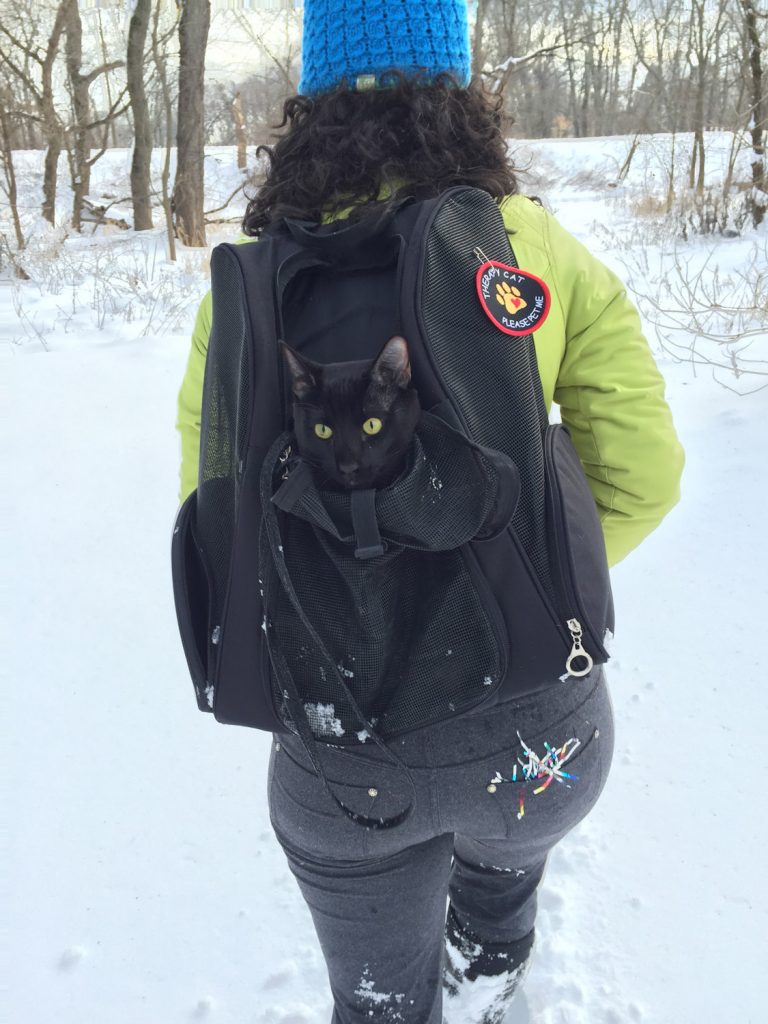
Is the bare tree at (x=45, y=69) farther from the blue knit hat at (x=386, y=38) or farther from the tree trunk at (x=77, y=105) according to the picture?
the blue knit hat at (x=386, y=38)

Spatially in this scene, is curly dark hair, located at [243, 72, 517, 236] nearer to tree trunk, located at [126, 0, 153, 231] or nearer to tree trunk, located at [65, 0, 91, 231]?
tree trunk, located at [65, 0, 91, 231]

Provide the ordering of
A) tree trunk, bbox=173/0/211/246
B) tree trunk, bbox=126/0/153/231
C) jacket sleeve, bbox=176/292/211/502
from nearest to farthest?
1. jacket sleeve, bbox=176/292/211/502
2. tree trunk, bbox=173/0/211/246
3. tree trunk, bbox=126/0/153/231

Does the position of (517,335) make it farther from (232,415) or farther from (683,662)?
(683,662)

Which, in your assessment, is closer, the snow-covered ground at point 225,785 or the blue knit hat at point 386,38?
the blue knit hat at point 386,38

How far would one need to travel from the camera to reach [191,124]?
1037 centimetres

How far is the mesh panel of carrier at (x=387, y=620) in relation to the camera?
2.64 feet

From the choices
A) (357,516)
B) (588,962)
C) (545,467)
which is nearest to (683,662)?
(588,962)

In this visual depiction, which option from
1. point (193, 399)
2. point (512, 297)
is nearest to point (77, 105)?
point (193, 399)

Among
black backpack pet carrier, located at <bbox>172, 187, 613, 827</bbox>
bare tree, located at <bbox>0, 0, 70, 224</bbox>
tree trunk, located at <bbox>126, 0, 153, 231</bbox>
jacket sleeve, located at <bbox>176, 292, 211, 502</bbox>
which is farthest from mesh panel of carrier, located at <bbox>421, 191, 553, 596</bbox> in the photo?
tree trunk, located at <bbox>126, 0, 153, 231</bbox>

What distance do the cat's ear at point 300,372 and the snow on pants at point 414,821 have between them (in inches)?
16.4

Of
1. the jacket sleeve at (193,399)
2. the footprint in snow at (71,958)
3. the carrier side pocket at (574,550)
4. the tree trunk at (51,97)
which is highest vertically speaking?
the tree trunk at (51,97)

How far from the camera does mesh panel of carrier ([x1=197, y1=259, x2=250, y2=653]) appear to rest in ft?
2.77

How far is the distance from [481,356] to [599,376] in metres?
0.23

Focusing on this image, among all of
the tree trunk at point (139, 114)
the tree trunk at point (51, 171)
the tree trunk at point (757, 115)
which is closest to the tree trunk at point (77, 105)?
the tree trunk at point (139, 114)
